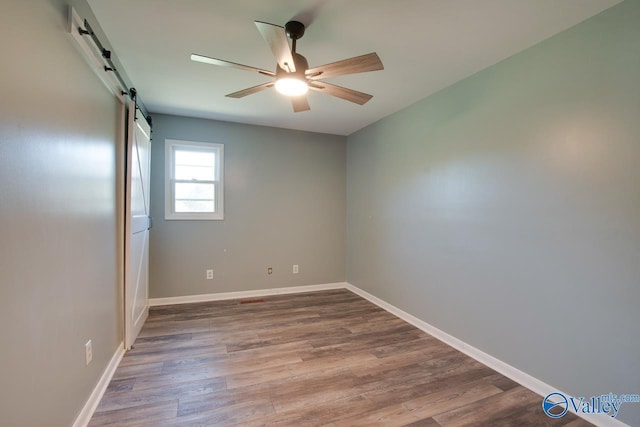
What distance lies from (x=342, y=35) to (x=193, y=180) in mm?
2807

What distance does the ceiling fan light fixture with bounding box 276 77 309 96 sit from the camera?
6.14ft

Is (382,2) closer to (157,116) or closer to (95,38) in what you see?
(95,38)

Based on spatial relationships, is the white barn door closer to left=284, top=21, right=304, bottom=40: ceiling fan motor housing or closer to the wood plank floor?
the wood plank floor

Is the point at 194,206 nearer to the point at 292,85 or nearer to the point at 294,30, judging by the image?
the point at 292,85

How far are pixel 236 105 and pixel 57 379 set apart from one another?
9.57ft

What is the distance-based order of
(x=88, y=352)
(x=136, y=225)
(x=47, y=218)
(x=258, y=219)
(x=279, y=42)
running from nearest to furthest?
(x=47, y=218), (x=279, y=42), (x=88, y=352), (x=136, y=225), (x=258, y=219)

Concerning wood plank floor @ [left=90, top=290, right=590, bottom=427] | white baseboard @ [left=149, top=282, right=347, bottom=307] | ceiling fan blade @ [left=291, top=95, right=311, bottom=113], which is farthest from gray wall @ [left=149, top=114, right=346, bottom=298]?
ceiling fan blade @ [left=291, top=95, right=311, bottom=113]

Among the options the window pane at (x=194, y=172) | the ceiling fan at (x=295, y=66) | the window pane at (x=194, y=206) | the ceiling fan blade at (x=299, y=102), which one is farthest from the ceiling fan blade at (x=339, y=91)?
the window pane at (x=194, y=206)

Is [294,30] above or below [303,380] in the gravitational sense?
above

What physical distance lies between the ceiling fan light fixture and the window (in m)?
2.29

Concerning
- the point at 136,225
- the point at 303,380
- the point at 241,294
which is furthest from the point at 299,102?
the point at 241,294

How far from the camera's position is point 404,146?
3.37 meters

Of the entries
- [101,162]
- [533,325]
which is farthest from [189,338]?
[533,325]

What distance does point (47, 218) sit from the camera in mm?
1298
